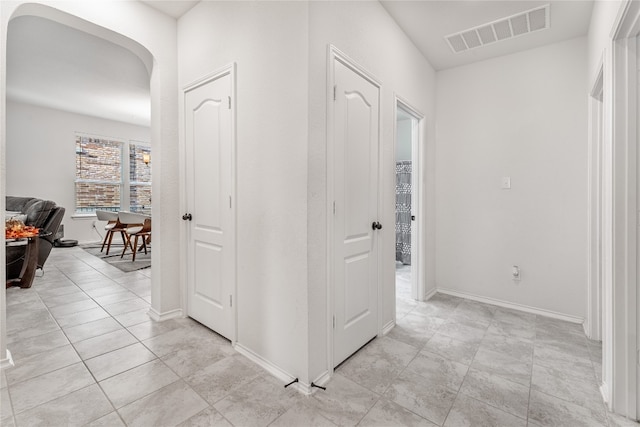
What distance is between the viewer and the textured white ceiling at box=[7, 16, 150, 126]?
10.7ft

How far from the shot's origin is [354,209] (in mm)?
2092

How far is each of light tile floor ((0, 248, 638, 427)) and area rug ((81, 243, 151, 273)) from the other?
5.59 ft

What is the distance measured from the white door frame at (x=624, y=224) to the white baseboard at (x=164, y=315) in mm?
3028

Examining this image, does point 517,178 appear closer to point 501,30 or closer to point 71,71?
point 501,30

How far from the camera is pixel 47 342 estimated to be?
86.3 inches

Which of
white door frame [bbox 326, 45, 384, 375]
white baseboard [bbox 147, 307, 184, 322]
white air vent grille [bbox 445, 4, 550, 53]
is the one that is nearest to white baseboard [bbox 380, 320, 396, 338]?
white door frame [bbox 326, 45, 384, 375]

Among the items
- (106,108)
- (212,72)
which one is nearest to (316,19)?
(212,72)

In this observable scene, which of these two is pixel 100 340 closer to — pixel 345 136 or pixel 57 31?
pixel 345 136

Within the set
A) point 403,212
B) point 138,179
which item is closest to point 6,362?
point 403,212

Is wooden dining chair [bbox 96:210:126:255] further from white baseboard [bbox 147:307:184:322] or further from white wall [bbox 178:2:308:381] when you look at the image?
white wall [bbox 178:2:308:381]

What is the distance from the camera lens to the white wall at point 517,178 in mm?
2746

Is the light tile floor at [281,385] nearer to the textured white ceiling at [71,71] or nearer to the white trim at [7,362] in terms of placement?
the white trim at [7,362]

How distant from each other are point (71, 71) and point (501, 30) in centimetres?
538

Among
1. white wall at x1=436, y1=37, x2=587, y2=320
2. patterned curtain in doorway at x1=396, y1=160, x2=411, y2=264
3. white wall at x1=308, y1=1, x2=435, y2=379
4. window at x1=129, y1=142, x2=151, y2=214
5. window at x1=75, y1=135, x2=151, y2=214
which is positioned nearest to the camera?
white wall at x1=308, y1=1, x2=435, y2=379
